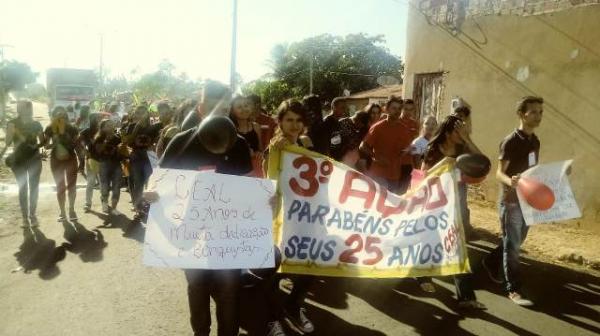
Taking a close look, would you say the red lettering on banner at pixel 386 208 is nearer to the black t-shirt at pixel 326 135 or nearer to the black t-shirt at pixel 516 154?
the black t-shirt at pixel 516 154

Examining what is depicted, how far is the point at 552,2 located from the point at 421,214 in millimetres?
6674

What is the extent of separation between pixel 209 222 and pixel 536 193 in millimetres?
3051

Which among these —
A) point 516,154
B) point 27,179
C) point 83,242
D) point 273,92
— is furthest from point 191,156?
point 273,92

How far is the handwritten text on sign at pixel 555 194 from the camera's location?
441 centimetres

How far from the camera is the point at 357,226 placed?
391 cm

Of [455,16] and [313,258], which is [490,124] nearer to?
[455,16]

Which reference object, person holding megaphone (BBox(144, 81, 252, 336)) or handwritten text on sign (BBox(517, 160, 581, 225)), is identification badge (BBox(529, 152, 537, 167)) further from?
person holding megaphone (BBox(144, 81, 252, 336))

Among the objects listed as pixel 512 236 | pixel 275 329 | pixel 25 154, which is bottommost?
pixel 275 329

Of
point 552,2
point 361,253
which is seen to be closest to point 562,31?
point 552,2

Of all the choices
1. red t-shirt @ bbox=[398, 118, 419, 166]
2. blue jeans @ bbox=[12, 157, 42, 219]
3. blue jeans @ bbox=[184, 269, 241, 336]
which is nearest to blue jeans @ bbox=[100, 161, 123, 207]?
blue jeans @ bbox=[12, 157, 42, 219]

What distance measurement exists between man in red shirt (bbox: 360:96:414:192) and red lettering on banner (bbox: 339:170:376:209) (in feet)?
7.04

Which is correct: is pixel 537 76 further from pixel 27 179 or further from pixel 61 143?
pixel 27 179

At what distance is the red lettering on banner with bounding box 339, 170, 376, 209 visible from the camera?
13.0 ft

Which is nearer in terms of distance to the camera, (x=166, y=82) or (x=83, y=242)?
(x=83, y=242)
